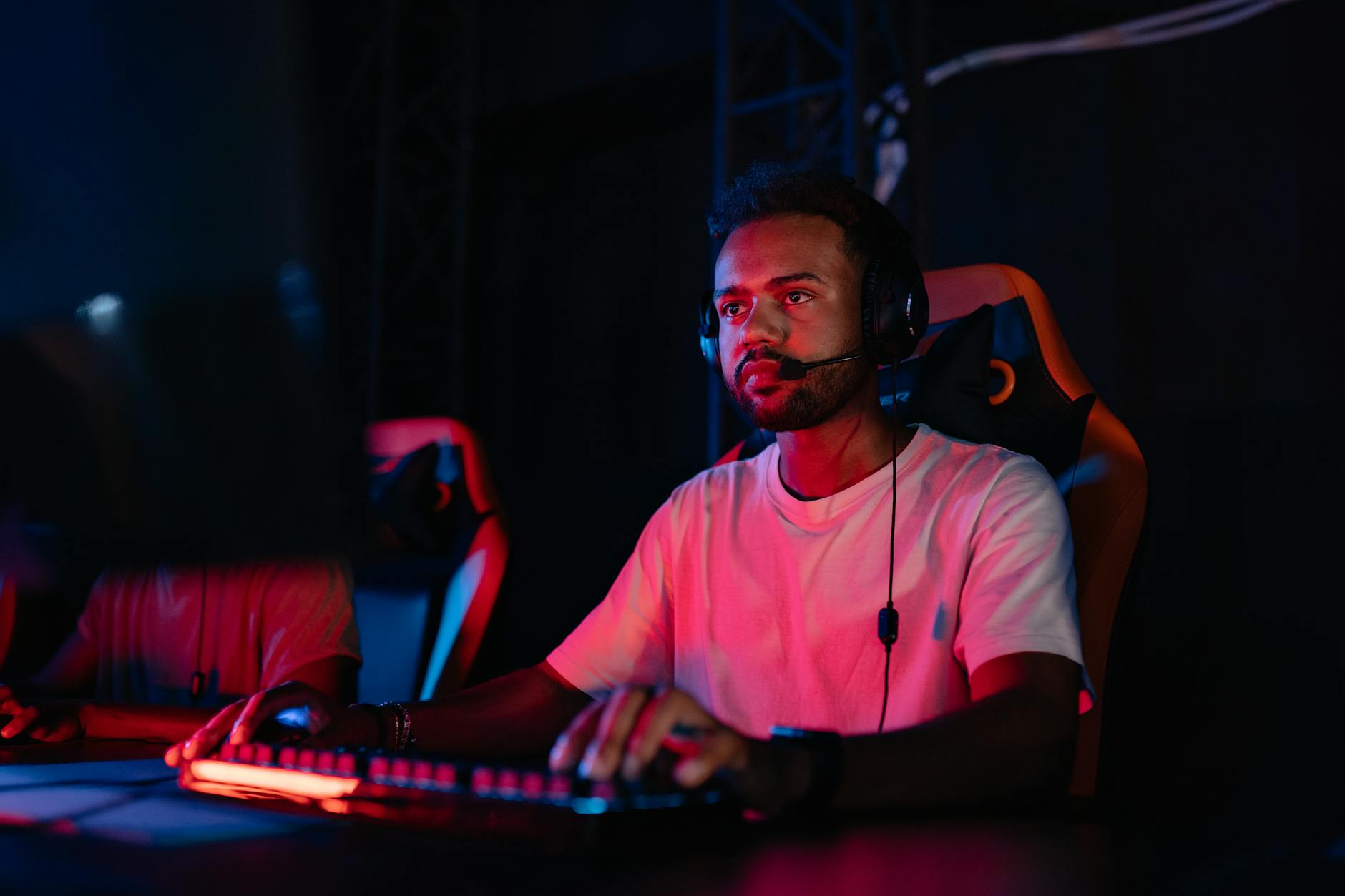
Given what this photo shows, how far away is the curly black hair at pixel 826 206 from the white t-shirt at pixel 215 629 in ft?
2.73

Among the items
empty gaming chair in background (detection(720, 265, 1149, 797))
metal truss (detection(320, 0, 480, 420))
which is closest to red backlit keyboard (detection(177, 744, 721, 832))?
empty gaming chair in background (detection(720, 265, 1149, 797))

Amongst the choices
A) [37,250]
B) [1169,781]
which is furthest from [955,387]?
[37,250]

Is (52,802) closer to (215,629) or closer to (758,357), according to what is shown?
(758,357)

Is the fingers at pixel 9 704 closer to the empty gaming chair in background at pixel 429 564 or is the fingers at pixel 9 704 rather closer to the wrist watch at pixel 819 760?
the empty gaming chair in background at pixel 429 564

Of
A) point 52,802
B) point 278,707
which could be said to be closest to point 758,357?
point 278,707

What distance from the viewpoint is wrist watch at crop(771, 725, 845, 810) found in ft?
2.25

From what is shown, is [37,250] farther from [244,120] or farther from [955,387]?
[955,387]

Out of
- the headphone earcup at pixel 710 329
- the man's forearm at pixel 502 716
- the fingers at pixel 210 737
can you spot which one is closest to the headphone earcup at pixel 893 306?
the headphone earcup at pixel 710 329

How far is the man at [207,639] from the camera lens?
5.42 feet

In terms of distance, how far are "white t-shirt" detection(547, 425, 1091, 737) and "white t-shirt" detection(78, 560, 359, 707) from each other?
48 centimetres

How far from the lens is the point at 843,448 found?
1.37m

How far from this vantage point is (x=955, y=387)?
4.55ft

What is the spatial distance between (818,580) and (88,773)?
78 cm

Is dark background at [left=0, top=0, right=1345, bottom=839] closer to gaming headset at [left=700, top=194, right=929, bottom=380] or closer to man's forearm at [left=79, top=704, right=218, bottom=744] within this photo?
gaming headset at [left=700, top=194, right=929, bottom=380]
